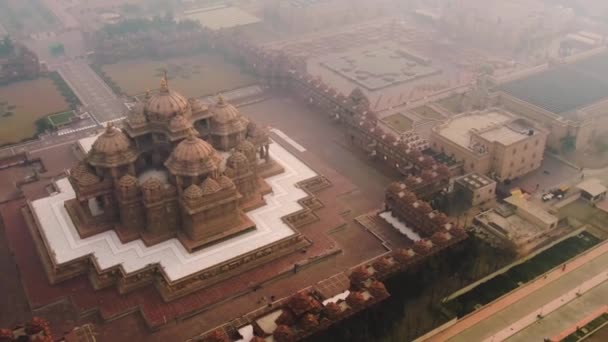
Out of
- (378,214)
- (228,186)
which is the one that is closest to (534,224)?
(378,214)

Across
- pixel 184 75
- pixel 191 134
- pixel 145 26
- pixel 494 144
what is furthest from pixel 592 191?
pixel 145 26

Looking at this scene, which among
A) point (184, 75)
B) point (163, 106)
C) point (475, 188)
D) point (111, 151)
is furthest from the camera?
point (184, 75)

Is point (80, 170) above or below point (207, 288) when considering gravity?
above

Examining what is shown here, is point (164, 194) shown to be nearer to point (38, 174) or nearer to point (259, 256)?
point (259, 256)

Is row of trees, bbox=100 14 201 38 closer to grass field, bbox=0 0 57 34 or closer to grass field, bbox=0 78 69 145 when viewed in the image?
grass field, bbox=0 78 69 145

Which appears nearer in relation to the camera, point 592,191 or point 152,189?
point 152,189

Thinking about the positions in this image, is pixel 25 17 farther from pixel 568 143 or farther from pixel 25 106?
pixel 568 143

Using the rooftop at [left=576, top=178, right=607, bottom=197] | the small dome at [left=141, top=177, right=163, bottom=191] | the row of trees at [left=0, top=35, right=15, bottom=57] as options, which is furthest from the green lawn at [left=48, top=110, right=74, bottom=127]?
the rooftop at [left=576, top=178, right=607, bottom=197]

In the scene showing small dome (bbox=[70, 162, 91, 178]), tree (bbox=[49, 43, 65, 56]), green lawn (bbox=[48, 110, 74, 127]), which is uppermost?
small dome (bbox=[70, 162, 91, 178])
